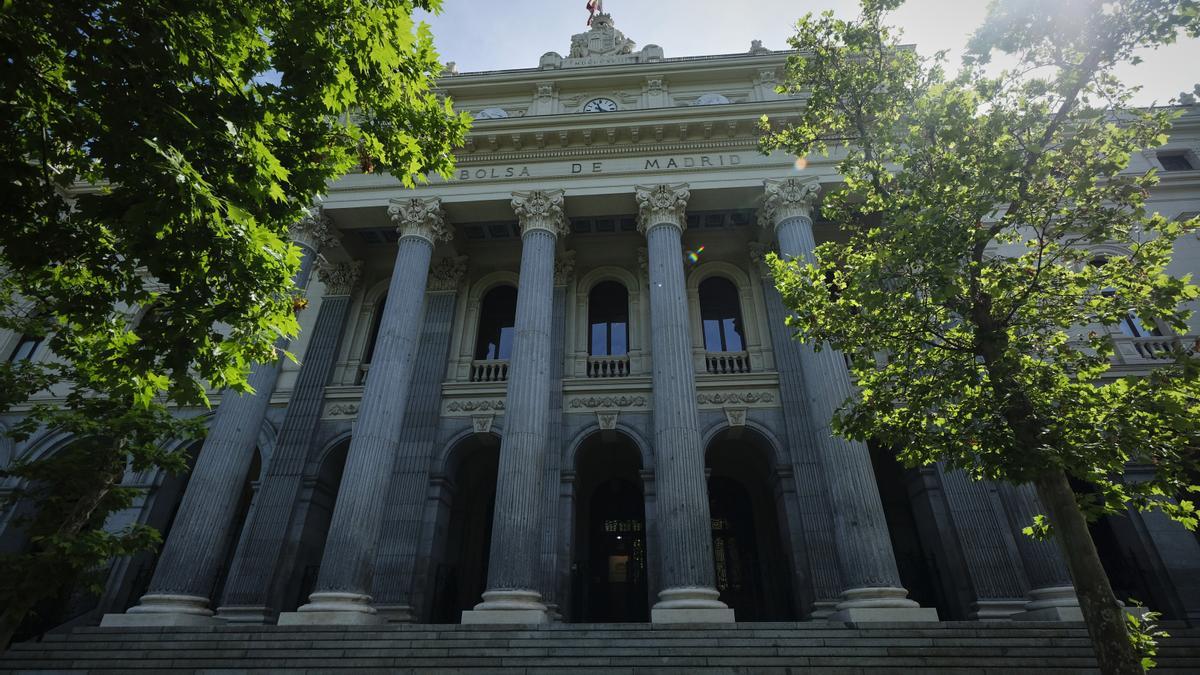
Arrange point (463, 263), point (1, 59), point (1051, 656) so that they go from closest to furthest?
1. point (1, 59)
2. point (1051, 656)
3. point (463, 263)

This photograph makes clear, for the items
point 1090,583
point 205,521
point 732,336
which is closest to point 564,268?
point 732,336

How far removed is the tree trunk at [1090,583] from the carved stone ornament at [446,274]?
14.8 meters

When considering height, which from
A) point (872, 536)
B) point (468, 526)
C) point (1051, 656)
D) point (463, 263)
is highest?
point (463, 263)

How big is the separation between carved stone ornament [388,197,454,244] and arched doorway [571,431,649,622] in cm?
699

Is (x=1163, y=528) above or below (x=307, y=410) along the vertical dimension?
below

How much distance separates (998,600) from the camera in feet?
37.8

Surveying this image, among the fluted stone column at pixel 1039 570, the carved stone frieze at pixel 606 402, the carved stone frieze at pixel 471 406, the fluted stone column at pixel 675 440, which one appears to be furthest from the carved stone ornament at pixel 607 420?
the fluted stone column at pixel 1039 570

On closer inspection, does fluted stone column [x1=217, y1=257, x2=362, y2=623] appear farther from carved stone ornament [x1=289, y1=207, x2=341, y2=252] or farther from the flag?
the flag

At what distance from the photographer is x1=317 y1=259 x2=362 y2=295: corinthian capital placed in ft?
59.0

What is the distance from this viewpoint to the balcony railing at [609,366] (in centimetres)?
1614

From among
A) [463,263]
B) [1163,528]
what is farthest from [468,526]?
[1163,528]

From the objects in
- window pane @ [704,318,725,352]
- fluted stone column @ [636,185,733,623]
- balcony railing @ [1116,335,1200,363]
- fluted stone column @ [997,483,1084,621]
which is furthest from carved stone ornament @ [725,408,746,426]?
balcony railing @ [1116,335,1200,363]

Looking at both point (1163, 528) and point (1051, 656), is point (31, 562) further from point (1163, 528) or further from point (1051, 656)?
point (1163, 528)

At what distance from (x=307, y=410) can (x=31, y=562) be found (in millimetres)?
7067
